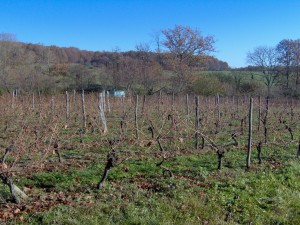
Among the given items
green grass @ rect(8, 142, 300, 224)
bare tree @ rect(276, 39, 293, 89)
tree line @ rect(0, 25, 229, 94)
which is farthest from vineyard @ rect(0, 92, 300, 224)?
bare tree @ rect(276, 39, 293, 89)

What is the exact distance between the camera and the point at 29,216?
13.4 feet

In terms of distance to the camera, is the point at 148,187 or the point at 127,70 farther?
the point at 127,70

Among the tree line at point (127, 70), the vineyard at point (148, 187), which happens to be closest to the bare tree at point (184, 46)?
the tree line at point (127, 70)

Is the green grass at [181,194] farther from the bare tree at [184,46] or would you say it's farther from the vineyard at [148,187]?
the bare tree at [184,46]

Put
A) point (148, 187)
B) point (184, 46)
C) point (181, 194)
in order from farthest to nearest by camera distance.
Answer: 1. point (184, 46)
2. point (148, 187)
3. point (181, 194)

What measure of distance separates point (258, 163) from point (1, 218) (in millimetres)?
5315

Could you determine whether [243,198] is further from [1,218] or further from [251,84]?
[251,84]

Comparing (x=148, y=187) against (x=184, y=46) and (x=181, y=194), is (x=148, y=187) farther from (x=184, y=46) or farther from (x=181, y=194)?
(x=184, y=46)

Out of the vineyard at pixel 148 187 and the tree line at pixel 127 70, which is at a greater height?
the tree line at pixel 127 70

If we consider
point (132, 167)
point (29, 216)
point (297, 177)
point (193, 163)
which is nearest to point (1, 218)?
point (29, 216)

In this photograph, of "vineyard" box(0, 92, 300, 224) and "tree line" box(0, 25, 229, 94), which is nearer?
"vineyard" box(0, 92, 300, 224)

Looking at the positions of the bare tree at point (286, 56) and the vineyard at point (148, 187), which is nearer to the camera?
the vineyard at point (148, 187)

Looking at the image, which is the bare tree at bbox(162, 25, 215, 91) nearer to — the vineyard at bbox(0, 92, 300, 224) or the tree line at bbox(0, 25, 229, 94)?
the tree line at bbox(0, 25, 229, 94)

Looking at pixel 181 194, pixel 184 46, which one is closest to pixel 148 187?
pixel 181 194
